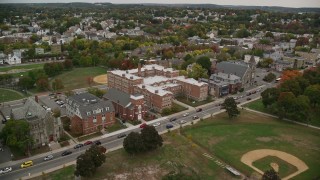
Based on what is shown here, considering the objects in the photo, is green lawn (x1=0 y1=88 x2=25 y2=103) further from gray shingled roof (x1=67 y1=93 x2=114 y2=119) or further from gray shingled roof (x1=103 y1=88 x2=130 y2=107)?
gray shingled roof (x1=103 y1=88 x2=130 y2=107)

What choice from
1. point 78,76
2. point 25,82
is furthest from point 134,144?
point 78,76

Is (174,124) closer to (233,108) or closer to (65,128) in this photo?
(233,108)

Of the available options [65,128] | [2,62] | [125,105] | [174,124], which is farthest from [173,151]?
[2,62]

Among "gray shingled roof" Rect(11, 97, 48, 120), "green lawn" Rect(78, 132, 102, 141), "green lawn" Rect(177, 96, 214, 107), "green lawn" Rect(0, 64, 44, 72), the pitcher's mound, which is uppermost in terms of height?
"gray shingled roof" Rect(11, 97, 48, 120)

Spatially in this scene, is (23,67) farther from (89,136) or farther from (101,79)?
(89,136)

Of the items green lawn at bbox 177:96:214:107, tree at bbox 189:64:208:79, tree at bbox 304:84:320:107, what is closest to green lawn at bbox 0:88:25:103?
green lawn at bbox 177:96:214:107

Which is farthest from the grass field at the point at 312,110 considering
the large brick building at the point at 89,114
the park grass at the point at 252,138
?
the large brick building at the point at 89,114
